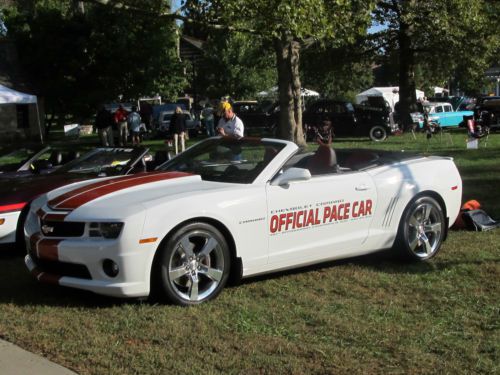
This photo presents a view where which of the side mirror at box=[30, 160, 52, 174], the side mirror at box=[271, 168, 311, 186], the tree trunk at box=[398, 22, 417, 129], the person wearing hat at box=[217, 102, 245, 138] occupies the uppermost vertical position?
the tree trunk at box=[398, 22, 417, 129]

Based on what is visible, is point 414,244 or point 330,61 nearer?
point 414,244

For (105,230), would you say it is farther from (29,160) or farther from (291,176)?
(29,160)

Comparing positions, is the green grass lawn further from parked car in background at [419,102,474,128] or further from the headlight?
parked car in background at [419,102,474,128]

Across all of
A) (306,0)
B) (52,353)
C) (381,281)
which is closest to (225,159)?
(381,281)

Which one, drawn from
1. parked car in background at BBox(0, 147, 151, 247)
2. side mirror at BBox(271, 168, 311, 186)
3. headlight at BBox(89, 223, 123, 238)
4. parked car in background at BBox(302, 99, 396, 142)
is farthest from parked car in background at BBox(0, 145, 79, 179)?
parked car in background at BBox(302, 99, 396, 142)

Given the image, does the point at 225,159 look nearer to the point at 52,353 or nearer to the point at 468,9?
the point at 52,353

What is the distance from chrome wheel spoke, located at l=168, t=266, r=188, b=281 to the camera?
16.3 ft

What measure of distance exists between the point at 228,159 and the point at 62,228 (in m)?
1.77

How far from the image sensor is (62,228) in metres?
5.09

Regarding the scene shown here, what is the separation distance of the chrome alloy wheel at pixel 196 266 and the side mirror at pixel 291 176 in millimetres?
796

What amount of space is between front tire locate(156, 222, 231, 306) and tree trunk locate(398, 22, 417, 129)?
76.4 feet

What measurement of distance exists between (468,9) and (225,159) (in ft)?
63.9

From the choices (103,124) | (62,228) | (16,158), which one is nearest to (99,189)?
(62,228)

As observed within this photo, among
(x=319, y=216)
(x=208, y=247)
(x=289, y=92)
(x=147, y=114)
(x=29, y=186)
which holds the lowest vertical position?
(x=208, y=247)
